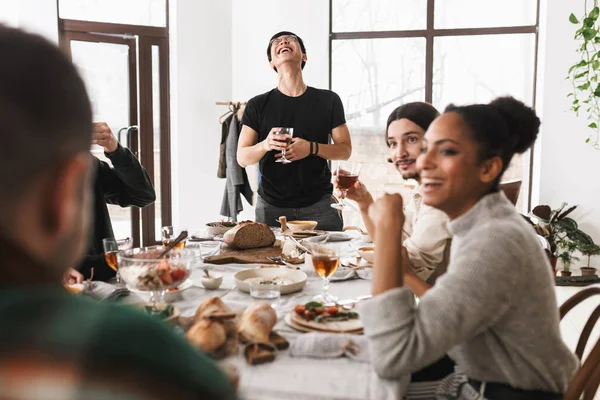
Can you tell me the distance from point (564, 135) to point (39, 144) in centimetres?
553

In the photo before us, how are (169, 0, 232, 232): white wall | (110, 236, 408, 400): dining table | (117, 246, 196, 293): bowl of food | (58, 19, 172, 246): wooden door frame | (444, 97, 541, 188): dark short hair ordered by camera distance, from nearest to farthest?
1. (110, 236, 408, 400): dining table
2. (444, 97, 541, 188): dark short hair
3. (117, 246, 196, 293): bowl of food
4. (58, 19, 172, 246): wooden door frame
5. (169, 0, 232, 232): white wall

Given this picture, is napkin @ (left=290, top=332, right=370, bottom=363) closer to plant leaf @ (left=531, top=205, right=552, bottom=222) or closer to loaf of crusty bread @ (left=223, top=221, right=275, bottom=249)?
loaf of crusty bread @ (left=223, top=221, right=275, bottom=249)

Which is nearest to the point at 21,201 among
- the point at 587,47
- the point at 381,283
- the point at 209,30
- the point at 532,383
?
the point at 381,283

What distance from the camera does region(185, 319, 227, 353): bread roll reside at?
48.6 inches

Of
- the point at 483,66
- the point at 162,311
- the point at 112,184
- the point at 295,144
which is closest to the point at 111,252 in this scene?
the point at 162,311

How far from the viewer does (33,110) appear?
1.57 feet

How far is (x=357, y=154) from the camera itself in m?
5.92

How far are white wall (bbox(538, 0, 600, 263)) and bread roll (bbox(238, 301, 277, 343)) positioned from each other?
4652mm

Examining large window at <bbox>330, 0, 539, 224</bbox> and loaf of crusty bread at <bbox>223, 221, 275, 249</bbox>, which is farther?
large window at <bbox>330, 0, 539, 224</bbox>

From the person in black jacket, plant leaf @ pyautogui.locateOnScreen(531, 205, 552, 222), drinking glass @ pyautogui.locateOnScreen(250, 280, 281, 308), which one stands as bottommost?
plant leaf @ pyautogui.locateOnScreen(531, 205, 552, 222)

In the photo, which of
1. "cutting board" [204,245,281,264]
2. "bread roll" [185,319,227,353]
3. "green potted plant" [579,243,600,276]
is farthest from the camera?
"green potted plant" [579,243,600,276]

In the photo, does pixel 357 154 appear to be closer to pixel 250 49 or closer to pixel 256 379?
pixel 250 49

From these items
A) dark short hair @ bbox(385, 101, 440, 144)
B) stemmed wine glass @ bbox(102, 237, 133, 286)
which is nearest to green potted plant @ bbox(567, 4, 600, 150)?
dark short hair @ bbox(385, 101, 440, 144)

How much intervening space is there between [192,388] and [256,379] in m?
0.75
